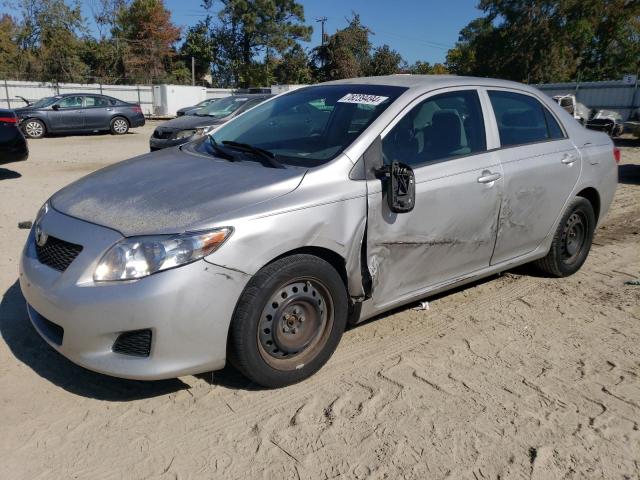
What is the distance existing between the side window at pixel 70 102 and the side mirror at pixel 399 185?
18.0 metres

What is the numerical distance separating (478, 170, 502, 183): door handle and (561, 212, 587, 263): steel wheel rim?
122cm

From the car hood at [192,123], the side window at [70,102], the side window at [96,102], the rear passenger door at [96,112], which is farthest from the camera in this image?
the side window at [96,102]

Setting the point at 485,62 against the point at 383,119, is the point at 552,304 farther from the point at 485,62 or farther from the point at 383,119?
the point at 485,62

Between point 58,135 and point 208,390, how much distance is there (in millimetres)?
18614

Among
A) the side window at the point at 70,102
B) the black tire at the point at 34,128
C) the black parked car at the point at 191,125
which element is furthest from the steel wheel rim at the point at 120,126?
the black parked car at the point at 191,125

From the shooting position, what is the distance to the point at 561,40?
4012 centimetres

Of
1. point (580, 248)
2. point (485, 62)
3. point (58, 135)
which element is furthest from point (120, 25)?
point (580, 248)

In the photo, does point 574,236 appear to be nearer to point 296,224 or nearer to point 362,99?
point 362,99

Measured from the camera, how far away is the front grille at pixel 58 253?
2.86m

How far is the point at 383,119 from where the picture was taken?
3484 mm

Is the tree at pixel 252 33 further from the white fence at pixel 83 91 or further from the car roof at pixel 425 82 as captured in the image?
the car roof at pixel 425 82

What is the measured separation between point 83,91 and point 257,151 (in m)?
29.9

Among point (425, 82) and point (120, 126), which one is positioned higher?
point (425, 82)

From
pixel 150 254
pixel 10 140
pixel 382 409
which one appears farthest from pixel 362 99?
pixel 10 140
